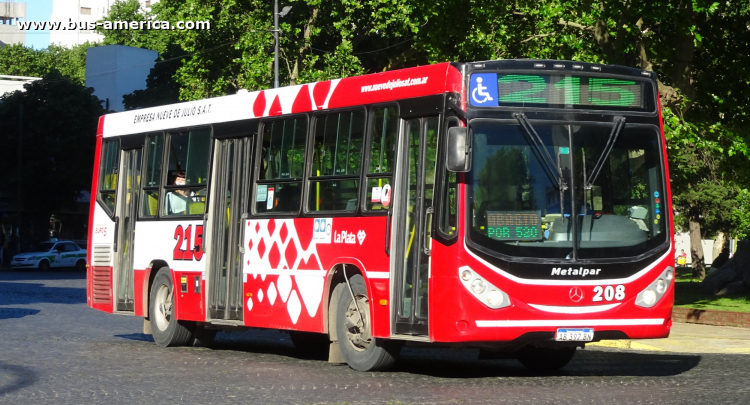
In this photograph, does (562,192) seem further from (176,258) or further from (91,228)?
(91,228)

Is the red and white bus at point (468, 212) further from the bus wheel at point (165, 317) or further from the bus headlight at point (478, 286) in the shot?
the bus wheel at point (165, 317)

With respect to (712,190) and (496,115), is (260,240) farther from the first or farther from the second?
(712,190)

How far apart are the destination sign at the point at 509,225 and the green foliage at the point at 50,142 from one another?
52586mm

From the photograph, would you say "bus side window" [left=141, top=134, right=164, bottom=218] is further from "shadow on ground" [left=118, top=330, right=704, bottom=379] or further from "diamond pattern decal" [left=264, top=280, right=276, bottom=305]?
"diamond pattern decal" [left=264, top=280, right=276, bottom=305]

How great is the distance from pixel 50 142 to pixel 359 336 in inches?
2066

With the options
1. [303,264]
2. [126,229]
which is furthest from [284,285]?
[126,229]

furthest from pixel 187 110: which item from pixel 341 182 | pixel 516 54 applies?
pixel 516 54

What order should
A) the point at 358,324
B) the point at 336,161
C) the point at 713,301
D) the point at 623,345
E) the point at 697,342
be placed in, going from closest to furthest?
the point at 358,324, the point at 336,161, the point at 623,345, the point at 697,342, the point at 713,301

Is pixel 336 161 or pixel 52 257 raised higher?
pixel 336 161

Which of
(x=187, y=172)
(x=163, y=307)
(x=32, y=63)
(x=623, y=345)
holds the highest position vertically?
(x=32, y=63)

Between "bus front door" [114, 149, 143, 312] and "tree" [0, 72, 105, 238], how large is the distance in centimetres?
4450

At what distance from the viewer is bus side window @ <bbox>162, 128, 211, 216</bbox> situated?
1653 centimetres

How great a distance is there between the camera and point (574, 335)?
1186cm

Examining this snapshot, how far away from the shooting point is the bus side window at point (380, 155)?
12.8m
